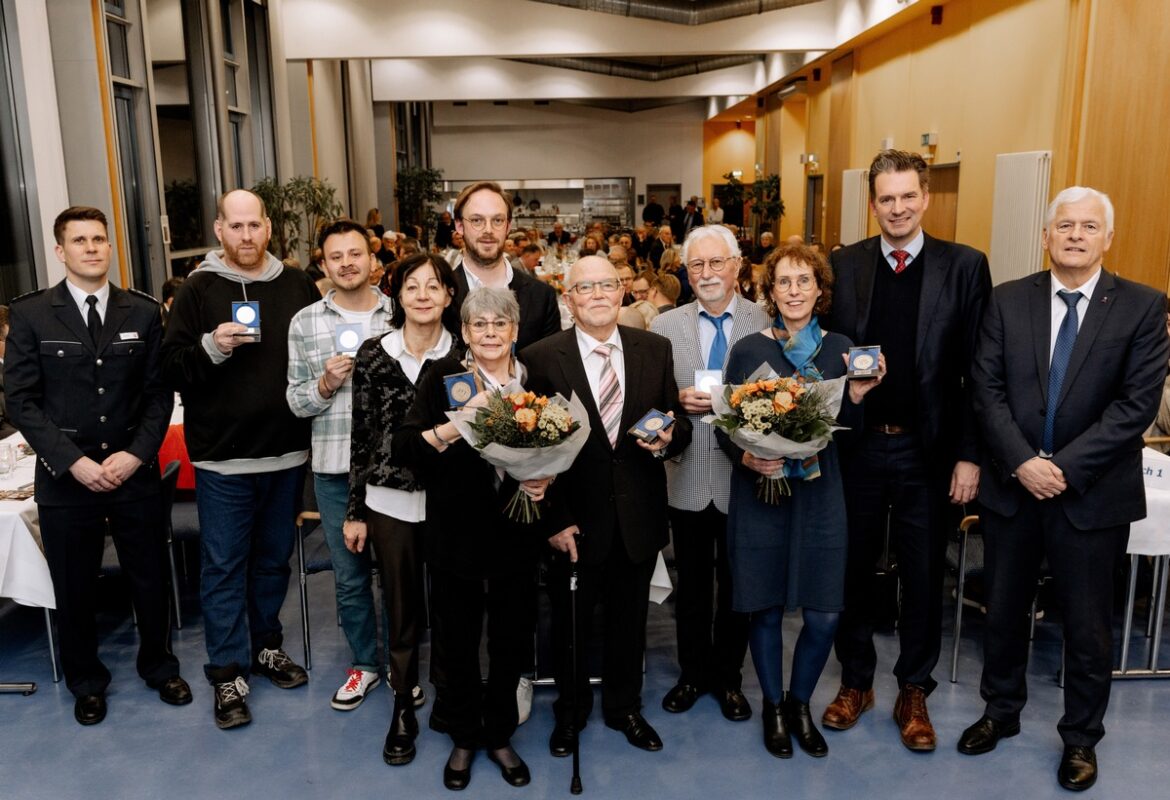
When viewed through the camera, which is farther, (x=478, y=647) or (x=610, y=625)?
(x=610, y=625)

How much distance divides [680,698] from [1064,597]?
144cm

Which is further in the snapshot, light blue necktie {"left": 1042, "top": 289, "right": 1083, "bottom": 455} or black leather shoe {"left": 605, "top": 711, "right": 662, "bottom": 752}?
black leather shoe {"left": 605, "top": 711, "right": 662, "bottom": 752}

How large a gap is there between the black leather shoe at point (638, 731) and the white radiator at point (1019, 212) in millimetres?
6093

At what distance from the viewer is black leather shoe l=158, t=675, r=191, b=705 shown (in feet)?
12.2

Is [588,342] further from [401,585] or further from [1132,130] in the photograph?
[1132,130]

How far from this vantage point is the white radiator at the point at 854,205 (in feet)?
42.5

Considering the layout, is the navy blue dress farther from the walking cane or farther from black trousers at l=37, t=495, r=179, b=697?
black trousers at l=37, t=495, r=179, b=697

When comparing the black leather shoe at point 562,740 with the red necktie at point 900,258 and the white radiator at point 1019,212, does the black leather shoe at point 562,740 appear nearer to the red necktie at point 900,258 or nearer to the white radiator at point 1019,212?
the red necktie at point 900,258

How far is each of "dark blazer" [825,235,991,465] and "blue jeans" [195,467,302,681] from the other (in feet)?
7.47

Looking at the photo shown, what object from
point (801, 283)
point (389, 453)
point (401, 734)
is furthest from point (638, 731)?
point (801, 283)

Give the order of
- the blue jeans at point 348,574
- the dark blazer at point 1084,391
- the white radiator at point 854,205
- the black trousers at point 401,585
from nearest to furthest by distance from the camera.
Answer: the dark blazer at point 1084,391, the black trousers at point 401,585, the blue jeans at point 348,574, the white radiator at point 854,205

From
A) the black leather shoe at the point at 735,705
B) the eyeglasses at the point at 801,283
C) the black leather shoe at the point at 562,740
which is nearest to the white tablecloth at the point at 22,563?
the black leather shoe at the point at 562,740

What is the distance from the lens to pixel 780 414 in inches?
110

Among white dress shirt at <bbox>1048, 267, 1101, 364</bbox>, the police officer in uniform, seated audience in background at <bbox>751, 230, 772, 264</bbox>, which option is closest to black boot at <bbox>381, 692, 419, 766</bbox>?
the police officer in uniform
